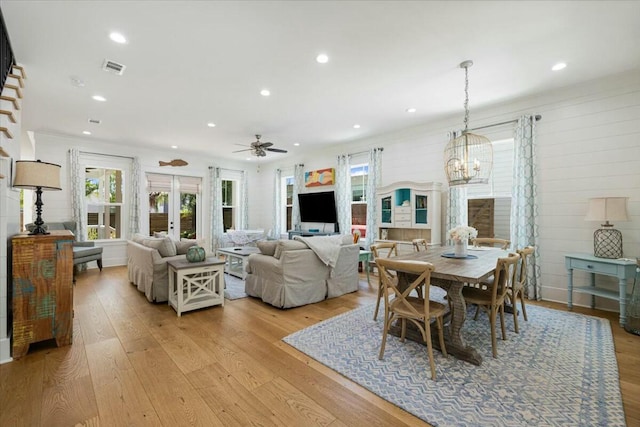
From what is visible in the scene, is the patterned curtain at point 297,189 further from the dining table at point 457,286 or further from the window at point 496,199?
the dining table at point 457,286

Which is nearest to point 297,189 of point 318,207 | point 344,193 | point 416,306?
point 318,207

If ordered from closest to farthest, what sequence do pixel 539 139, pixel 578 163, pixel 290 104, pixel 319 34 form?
1. pixel 319 34
2. pixel 578 163
3. pixel 539 139
4. pixel 290 104

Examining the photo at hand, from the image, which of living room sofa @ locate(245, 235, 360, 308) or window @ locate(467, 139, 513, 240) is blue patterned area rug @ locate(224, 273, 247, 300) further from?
window @ locate(467, 139, 513, 240)

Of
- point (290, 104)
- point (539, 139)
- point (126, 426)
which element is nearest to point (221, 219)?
point (290, 104)

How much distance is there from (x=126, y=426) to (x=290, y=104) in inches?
160

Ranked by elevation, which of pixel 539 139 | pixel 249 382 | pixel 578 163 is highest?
pixel 539 139

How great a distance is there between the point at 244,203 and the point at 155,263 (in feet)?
16.4

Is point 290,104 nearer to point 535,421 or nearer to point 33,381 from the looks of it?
point 33,381

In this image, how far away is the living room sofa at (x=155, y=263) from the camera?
3893 millimetres

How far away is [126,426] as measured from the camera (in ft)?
5.47

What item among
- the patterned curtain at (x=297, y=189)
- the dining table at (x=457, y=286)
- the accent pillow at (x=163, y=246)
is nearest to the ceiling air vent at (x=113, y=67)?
the accent pillow at (x=163, y=246)

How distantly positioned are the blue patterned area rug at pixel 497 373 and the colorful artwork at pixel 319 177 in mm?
4375

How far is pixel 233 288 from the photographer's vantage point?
4633 mm

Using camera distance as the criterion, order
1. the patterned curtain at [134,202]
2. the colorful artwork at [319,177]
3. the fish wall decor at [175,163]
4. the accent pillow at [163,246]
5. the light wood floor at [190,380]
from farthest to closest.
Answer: the fish wall decor at [175,163], the colorful artwork at [319,177], the patterned curtain at [134,202], the accent pillow at [163,246], the light wood floor at [190,380]
